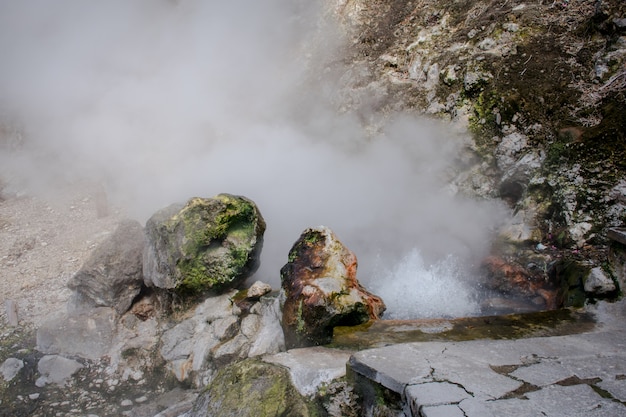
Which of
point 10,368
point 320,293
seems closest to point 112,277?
point 10,368

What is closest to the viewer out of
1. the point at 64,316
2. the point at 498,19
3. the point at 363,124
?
the point at 64,316

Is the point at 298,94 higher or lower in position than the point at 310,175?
higher

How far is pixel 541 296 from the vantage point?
15.0 feet

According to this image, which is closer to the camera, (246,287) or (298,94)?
(246,287)

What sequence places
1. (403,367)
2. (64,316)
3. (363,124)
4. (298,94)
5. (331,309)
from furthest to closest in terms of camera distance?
(298,94)
(363,124)
(64,316)
(331,309)
(403,367)

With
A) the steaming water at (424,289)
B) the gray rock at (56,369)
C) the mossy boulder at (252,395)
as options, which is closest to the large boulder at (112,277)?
the gray rock at (56,369)

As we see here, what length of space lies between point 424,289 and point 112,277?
4476 millimetres

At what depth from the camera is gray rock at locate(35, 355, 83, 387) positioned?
5038mm

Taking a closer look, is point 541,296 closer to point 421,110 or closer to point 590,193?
point 590,193

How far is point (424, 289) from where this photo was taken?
5504 millimetres

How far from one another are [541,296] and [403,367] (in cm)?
268

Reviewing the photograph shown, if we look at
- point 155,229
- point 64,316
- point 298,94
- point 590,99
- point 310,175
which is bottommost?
point 64,316

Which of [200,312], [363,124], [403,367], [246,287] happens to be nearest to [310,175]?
[363,124]

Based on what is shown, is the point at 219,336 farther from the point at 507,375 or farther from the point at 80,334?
the point at 507,375
